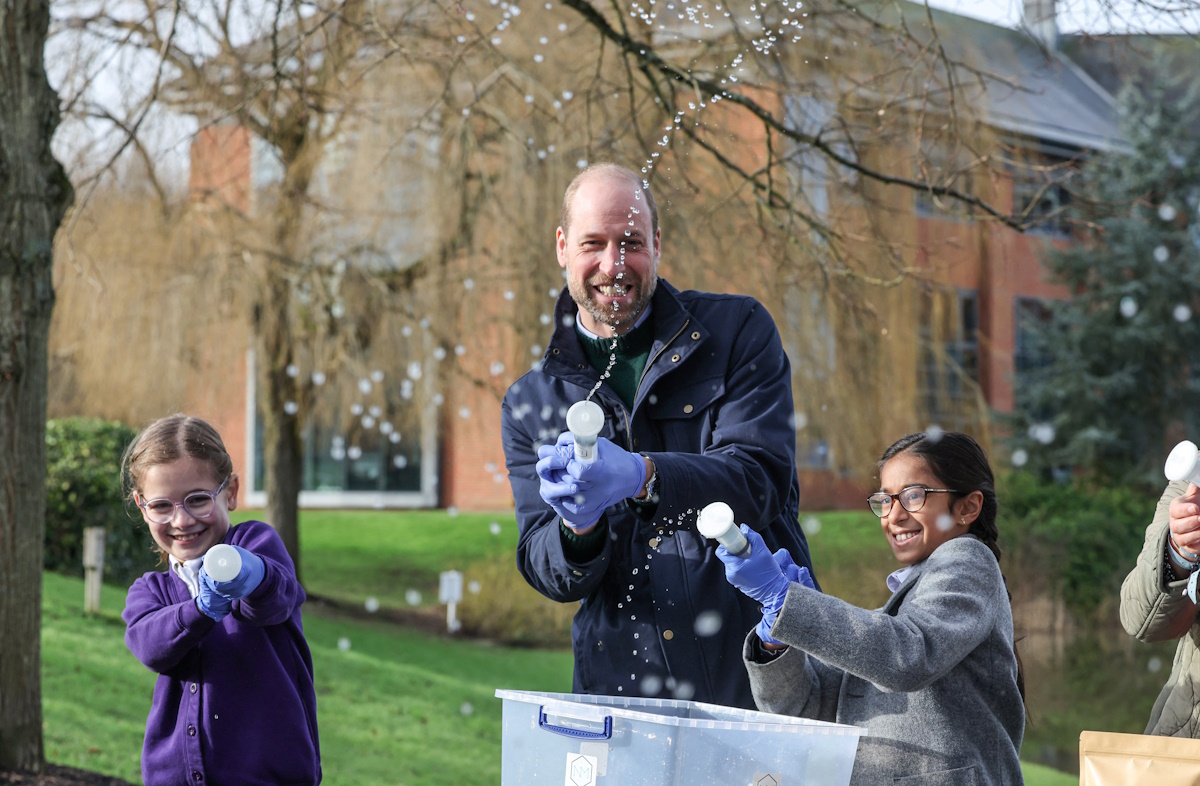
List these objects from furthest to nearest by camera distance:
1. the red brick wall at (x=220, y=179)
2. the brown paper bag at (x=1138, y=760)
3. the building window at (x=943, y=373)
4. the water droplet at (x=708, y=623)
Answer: the building window at (x=943, y=373), the red brick wall at (x=220, y=179), the water droplet at (x=708, y=623), the brown paper bag at (x=1138, y=760)

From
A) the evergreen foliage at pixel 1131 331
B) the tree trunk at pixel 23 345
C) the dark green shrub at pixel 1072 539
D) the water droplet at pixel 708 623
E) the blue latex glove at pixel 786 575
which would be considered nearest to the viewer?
the blue latex glove at pixel 786 575

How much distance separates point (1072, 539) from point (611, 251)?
11923 mm

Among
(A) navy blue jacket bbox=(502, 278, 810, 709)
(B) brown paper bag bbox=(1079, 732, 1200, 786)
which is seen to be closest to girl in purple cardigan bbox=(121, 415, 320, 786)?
(A) navy blue jacket bbox=(502, 278, 810, 709)

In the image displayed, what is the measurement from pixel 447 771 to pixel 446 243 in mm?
4747

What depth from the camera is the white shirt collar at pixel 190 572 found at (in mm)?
2711

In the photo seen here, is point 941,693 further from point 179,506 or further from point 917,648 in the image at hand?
point 179,506

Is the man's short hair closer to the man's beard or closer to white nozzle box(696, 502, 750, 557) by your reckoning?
the man's beard

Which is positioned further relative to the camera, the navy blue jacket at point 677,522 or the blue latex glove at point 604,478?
the navy blue jacket at point 677,522

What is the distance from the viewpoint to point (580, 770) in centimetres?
184

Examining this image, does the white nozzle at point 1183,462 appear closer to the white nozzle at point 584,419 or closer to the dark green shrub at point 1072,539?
the white nozzle at point 584,419

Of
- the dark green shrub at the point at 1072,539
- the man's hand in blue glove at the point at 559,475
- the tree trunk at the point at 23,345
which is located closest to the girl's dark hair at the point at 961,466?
the man's hand in blue glove at the point at 559,475

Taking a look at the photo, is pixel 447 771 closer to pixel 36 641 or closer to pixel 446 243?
pixel 36 641

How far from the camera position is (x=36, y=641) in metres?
5.64

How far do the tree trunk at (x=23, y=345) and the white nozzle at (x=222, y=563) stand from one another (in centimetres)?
357
